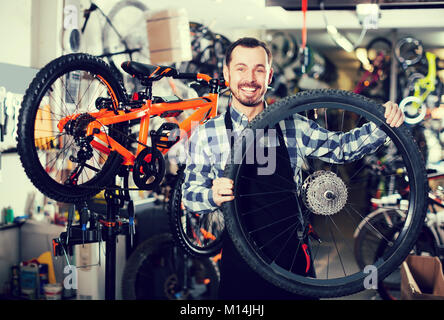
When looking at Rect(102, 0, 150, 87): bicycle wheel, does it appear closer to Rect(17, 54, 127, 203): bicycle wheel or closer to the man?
Rect(17, 54, 127, 203): bicycle wheel

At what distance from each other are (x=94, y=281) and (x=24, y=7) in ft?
6.40

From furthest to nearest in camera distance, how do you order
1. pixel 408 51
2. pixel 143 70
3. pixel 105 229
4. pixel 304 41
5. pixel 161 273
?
pixel 408 51 → pixel 161 273 → pixel 304 41 → pixel 105 229 → pixel 143 70

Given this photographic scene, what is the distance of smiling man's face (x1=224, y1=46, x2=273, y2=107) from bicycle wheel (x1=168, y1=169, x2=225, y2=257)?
0.76m

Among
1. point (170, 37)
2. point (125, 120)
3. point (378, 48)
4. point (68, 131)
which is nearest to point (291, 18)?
point (378, 48)

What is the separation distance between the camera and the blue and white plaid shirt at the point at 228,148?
A: 1.69m

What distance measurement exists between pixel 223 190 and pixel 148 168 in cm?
58

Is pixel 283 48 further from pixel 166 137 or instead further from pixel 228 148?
pixel 228 148

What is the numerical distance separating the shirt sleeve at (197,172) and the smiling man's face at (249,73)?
0.25 meters

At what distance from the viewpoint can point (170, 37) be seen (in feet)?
10.3

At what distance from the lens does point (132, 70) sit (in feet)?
6.20

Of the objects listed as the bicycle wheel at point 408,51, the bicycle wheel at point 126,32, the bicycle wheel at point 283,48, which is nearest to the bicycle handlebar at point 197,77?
the bicycle wheel at point 126,32
